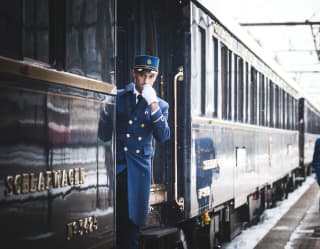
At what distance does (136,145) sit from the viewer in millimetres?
6238

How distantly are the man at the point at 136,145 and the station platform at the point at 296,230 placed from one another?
17.8 ft

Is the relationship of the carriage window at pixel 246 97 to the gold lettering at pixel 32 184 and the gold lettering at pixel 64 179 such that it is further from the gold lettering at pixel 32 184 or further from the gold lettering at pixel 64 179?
the gold lettering at pixel 32 184

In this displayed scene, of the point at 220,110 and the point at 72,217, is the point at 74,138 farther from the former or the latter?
the point at 220,110

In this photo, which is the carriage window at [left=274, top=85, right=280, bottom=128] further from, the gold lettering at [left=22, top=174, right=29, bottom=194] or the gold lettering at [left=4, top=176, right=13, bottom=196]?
the gold lettering at [left=4, top=176, right=13, bottom=196]

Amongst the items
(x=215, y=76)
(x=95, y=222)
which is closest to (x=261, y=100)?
(x=215, y=76)

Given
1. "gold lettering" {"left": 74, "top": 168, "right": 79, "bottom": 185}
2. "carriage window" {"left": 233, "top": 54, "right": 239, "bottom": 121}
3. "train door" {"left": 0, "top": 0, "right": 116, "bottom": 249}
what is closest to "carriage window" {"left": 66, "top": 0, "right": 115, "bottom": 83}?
"train door" {"left": 0, "top": 0, "right": 116, "bottom": 249}

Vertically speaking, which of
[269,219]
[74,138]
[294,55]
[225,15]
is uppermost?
[294,55]

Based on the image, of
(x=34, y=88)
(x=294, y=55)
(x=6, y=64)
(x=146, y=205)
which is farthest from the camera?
(x=294, y=55)

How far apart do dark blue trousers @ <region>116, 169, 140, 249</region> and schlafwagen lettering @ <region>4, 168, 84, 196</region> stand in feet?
5.15

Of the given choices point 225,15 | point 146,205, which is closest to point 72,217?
point 146,205

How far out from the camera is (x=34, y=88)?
12.7 ft

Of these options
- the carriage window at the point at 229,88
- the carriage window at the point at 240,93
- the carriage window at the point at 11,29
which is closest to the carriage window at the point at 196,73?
the carriage window at the point at 229,88

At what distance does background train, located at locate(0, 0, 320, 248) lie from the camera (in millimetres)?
3789

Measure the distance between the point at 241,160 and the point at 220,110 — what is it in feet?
5.65
